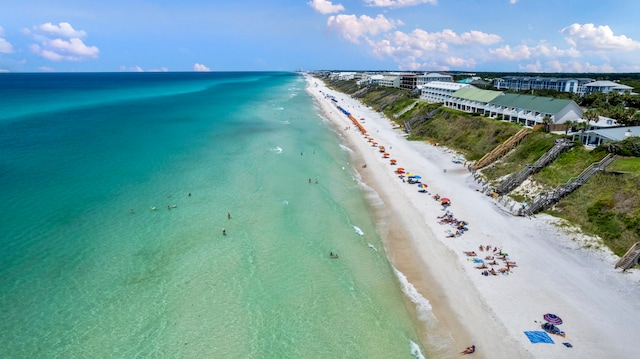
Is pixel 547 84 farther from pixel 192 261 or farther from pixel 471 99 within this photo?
pixel 192 261

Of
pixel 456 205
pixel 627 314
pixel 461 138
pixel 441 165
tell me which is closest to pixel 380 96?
pixel 461 138

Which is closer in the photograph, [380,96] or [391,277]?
[391,277]

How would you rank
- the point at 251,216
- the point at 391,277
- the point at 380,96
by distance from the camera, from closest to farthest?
the point at 391,277, the point at 251,216, the point at 380,96

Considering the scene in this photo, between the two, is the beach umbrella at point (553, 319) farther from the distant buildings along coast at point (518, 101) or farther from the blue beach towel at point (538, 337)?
the distant buildings along coast at point (518, 101)

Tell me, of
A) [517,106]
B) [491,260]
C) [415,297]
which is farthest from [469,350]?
[517,106]

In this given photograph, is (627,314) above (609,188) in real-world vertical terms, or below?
below

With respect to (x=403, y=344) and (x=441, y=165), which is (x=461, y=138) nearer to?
(x=441, y=165)
